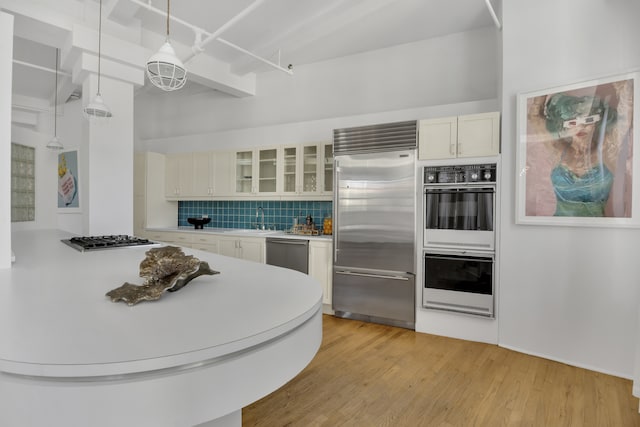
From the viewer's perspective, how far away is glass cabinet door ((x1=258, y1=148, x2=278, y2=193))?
4.93 meters

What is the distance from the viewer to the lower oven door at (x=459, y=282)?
3203mm

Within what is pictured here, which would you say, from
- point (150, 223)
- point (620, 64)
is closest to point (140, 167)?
point (150, 223)

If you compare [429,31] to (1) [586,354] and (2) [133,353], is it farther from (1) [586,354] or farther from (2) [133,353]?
(2) [133,353]

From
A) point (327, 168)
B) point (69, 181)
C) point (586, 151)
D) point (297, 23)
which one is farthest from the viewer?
point (69, 181)

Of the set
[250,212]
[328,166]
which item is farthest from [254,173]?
[328,166]

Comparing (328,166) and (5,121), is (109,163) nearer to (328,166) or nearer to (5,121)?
(5,121)

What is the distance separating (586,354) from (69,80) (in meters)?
6.75

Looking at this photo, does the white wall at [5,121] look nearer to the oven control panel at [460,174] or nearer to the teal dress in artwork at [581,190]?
the oven control panel at [460,174]

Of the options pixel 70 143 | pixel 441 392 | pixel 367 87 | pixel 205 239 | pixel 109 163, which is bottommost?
pixel 441 392

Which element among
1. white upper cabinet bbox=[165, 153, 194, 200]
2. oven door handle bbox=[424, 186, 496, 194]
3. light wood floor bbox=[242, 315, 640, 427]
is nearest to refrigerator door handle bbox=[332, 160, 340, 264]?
oven door handle bbox=[424, 186, 496, 194]

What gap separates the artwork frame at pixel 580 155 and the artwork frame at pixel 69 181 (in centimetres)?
583

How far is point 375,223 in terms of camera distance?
3684mm

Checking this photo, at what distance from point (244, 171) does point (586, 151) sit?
4.15 metres

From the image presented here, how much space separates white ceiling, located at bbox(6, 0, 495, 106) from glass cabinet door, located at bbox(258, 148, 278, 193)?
1.26 metres
